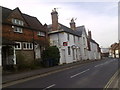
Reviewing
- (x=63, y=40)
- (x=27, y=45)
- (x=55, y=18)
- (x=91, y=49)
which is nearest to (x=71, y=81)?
(x=27, y=45)

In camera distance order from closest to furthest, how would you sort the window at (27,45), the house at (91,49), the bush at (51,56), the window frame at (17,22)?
1. the window frame at (17,22)
2. the window at (27,45)
3. the bush at (51,56)
4. the house at (91,49)

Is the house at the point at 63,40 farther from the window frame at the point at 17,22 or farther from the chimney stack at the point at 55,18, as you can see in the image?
the window frame at the point at 17,22

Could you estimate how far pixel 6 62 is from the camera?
742 inches

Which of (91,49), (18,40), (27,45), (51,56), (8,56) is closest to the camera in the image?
(8,56)

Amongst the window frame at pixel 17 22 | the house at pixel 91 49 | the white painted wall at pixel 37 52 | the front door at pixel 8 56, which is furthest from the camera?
the house at pixel 91 49

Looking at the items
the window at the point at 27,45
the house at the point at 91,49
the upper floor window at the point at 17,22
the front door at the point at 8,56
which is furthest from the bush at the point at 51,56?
the house at the point at 91,49

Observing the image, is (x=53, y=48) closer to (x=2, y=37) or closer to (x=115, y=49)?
(x=2, y=37)

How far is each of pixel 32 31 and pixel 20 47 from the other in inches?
171

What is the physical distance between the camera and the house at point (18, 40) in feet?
61.6

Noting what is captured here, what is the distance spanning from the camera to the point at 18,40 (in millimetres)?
21219

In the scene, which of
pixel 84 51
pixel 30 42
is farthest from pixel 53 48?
pixel 84 51

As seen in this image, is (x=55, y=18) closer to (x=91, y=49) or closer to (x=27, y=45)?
(x=27, y=45)

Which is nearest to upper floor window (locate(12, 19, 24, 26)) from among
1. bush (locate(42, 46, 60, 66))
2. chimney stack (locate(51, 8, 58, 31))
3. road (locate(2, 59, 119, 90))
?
bush (locate(42, 46, 60, 66))

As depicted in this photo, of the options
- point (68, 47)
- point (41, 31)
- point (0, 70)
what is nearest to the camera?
point (0, 70)
